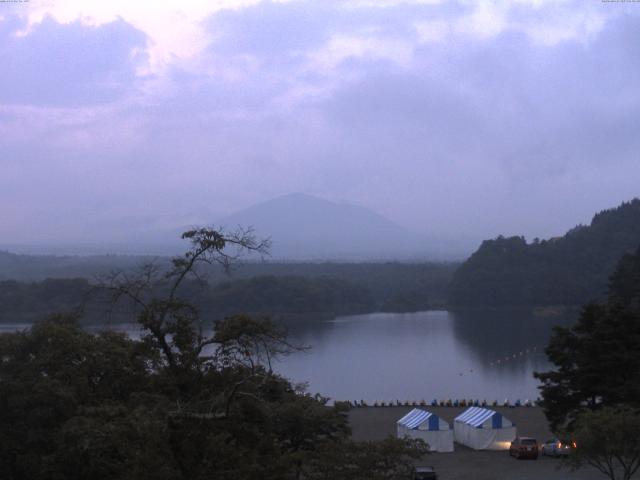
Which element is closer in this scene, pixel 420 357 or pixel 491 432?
pixel 491 432

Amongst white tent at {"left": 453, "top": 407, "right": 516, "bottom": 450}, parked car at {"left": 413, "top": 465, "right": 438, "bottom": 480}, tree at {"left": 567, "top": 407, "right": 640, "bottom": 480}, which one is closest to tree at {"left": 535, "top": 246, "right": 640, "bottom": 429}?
white tent at {"left": 453, "top": 407, "right": 516, "bottom": 450}

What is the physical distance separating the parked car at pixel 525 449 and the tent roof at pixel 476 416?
0.68 m

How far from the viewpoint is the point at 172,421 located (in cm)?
353

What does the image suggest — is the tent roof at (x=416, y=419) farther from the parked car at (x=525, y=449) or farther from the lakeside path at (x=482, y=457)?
the parked car at (x=525, y=449)

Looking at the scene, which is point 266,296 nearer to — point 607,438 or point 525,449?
point 525,449

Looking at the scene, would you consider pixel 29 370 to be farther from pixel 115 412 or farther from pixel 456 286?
pixel 456 286

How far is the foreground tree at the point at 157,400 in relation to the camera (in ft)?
11.3

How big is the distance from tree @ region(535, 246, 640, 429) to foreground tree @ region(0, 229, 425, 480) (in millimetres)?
4531

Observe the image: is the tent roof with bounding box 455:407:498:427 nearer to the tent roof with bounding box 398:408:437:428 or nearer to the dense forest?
the tent roof with bounding box 398:408:437:428

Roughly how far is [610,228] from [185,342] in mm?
46360

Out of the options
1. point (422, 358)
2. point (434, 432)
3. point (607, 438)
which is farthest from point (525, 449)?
point (422, 358)

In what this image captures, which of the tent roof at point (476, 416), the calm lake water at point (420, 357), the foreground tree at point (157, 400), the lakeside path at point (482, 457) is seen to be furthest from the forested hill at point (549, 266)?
the foreground tree at point (157, 400)

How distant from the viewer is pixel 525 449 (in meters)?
9.60

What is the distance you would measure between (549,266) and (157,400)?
43.1 metres
